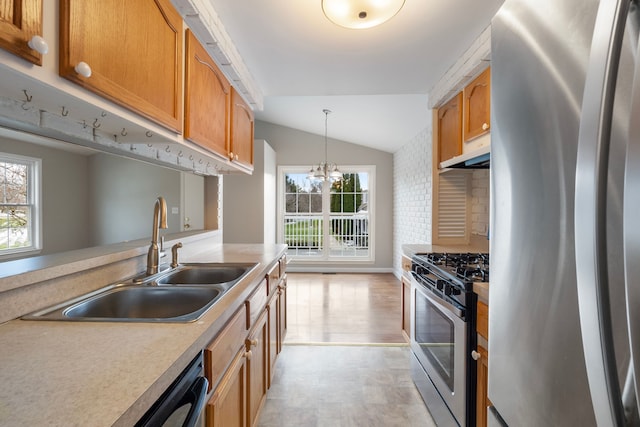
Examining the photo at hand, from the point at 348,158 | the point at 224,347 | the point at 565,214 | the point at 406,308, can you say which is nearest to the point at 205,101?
the point at 224,347

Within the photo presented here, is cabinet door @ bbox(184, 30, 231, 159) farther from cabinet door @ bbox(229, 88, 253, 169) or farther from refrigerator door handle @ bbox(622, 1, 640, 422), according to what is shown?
refrigerator door handle @ bbox(622, 1, 640, 422)

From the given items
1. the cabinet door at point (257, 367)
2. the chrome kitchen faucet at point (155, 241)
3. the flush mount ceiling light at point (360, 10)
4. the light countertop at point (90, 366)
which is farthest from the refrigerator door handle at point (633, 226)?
the chrome kitchen faucet at point (155, 241)

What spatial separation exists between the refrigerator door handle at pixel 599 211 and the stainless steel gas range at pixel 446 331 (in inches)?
38.6

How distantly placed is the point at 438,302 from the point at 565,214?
48.8 inches

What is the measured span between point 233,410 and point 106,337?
24.6 inches

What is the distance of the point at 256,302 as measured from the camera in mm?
1518

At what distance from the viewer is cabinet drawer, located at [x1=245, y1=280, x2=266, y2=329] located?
137cm

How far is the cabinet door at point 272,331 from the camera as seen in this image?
1843 mm

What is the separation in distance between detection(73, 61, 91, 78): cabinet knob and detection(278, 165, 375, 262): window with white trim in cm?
519

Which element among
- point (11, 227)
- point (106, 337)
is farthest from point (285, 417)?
point (11, 227)

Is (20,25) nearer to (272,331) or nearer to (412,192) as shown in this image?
(272,331)

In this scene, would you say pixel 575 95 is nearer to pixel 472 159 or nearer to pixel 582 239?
pixel 582 239

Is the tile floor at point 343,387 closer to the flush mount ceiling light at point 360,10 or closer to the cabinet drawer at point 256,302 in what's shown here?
the cabinet drawer at point 256,302

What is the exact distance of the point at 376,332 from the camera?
9.84 feet
